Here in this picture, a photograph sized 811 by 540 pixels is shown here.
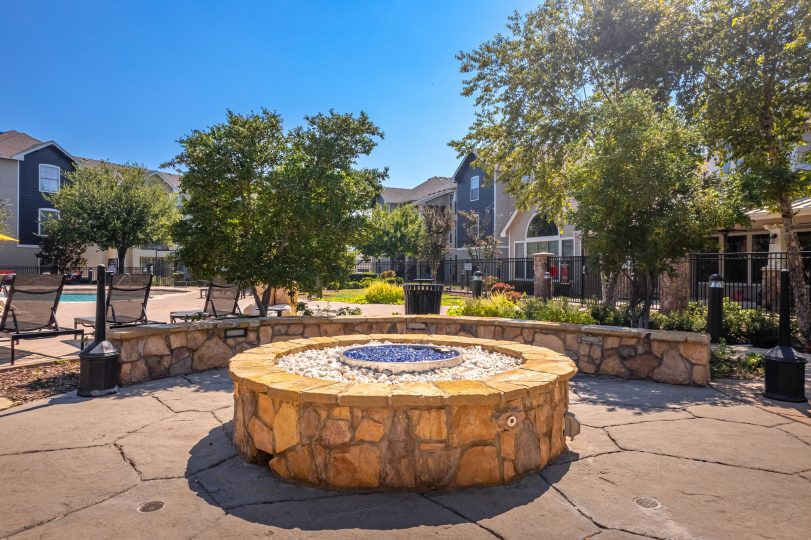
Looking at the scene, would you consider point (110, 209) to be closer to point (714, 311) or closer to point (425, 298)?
point (425, 298)

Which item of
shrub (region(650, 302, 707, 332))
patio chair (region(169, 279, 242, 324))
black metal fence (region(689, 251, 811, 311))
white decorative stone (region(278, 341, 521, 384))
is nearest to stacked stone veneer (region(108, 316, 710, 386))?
patio chair (region(169, 279, 242, 324))

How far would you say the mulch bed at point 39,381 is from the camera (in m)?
5.24

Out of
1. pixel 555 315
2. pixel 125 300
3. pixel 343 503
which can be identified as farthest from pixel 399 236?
pixel 343 503

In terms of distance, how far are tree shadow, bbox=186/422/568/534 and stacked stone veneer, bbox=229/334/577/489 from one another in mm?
95

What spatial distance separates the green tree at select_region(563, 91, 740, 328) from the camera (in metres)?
7.57

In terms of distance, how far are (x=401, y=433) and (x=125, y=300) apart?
20.3 ft

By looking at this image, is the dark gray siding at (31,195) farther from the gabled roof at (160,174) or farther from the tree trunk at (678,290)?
the tree trunk at (678,290)

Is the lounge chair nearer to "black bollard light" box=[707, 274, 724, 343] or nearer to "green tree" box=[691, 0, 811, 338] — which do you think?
"black bollard light" box=[707, 274, 724, 343]

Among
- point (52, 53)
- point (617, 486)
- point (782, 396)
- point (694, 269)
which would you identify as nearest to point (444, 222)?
point (694, 269)

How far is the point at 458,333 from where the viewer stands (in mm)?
8367

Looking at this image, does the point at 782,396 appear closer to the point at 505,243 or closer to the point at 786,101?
the point at 786,101

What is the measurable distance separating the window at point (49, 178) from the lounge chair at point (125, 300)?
110ft

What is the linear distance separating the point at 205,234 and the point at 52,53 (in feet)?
35.7

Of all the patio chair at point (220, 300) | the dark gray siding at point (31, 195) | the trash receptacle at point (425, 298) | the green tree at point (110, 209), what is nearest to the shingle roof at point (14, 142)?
the dark gray siding at point (31, 195)
